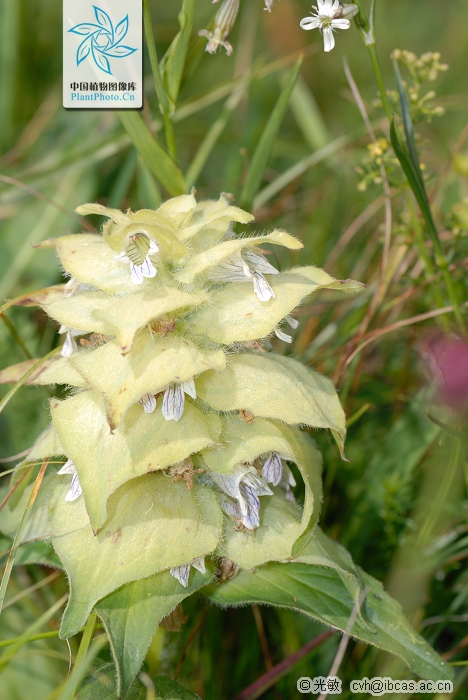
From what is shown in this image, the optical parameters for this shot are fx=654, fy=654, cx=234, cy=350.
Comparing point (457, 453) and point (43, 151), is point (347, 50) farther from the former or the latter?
point (457, 453)

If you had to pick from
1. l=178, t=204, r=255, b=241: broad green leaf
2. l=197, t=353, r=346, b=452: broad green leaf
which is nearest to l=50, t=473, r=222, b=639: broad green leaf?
l=197, t=353, r=346, b=452: broad green leaf

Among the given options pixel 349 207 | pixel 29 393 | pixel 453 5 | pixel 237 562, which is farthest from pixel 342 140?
pixel 453 5

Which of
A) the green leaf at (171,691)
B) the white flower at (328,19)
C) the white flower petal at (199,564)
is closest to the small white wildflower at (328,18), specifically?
the white flower at (328,19)

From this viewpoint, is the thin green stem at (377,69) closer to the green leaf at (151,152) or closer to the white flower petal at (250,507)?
the green leaf at (151,152)

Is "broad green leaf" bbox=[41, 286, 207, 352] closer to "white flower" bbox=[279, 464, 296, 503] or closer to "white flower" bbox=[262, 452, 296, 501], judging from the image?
"white flower" bbox=[262, 452, 296, 501]

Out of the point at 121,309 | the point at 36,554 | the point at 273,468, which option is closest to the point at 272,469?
the point at 273,468

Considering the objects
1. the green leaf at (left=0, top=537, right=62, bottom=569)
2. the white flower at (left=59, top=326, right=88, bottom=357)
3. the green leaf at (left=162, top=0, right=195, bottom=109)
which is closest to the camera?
the white flower at (left=59, top=326, right=88, bottom=357)

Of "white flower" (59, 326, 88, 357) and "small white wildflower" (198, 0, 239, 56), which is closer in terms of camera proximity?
"white flower" (59, 326, 88, 357)
